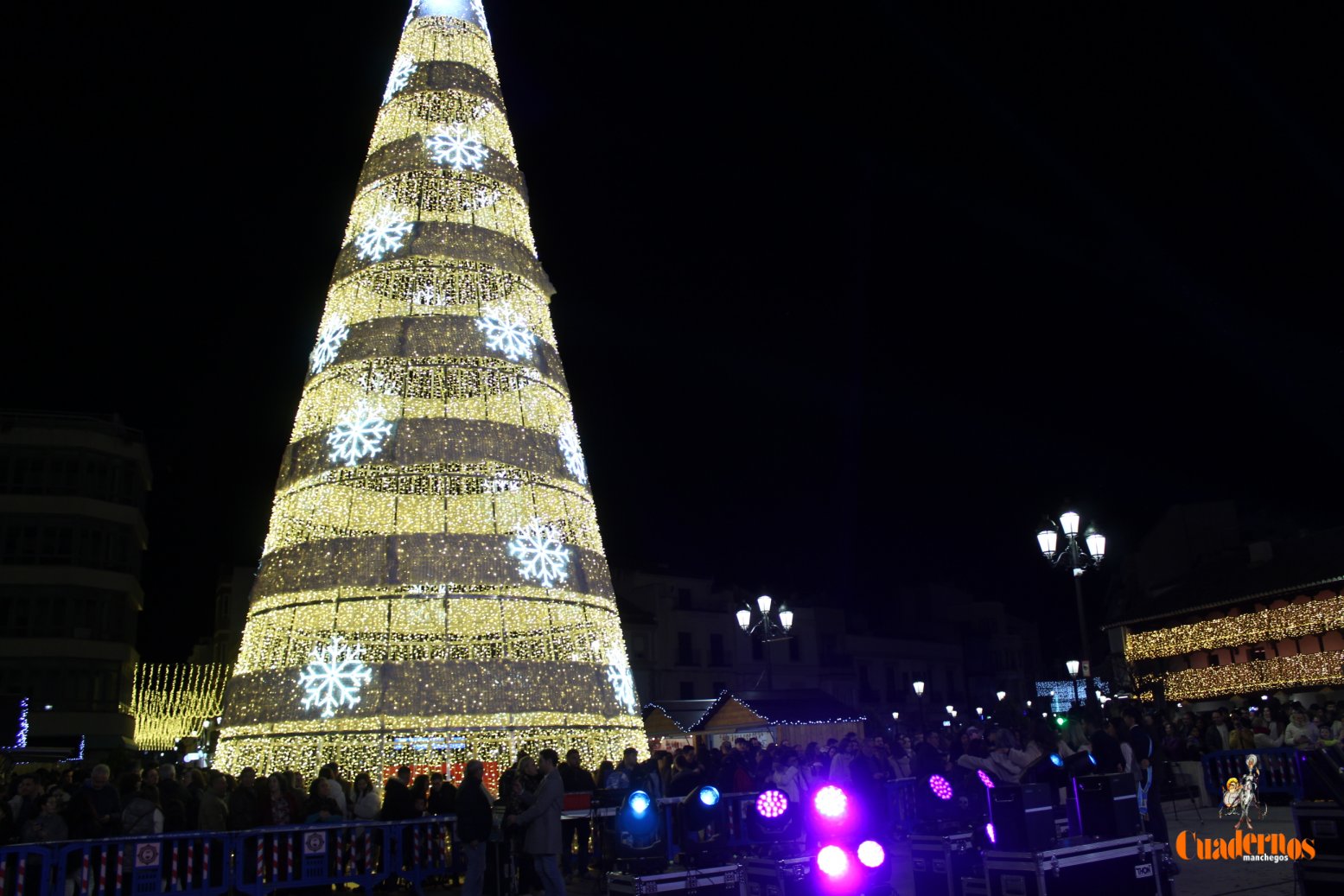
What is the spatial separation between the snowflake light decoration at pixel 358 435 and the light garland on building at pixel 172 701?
111ft

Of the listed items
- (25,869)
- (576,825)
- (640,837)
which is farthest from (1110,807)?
(25,869)

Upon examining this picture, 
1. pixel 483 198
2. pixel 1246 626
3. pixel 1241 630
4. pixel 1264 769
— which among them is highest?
pixel 483 198

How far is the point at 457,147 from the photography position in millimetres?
15484

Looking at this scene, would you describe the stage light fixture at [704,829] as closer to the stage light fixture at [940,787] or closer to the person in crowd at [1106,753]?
the stage light fixture at [940,787]


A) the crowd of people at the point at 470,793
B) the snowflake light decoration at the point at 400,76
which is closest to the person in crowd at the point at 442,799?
the crowd of people at the point at 470,793

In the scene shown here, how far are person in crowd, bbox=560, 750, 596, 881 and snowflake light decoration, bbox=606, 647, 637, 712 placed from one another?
53.9 inches

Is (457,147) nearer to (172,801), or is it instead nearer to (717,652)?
(172,801)

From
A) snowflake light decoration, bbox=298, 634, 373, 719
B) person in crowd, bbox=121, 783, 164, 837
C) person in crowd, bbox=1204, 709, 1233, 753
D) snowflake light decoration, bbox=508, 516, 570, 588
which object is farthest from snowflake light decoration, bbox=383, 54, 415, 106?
Answer: person in crowd, bbox=1204, 709, 1233, 753

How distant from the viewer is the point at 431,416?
1408cm

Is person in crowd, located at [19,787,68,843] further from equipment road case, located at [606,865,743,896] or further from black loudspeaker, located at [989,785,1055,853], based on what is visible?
black loudspeaker, located at [989,785,1055,853]

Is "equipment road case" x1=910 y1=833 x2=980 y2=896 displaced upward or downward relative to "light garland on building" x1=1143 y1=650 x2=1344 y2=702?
downward

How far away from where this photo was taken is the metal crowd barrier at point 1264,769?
1609 centimetres
